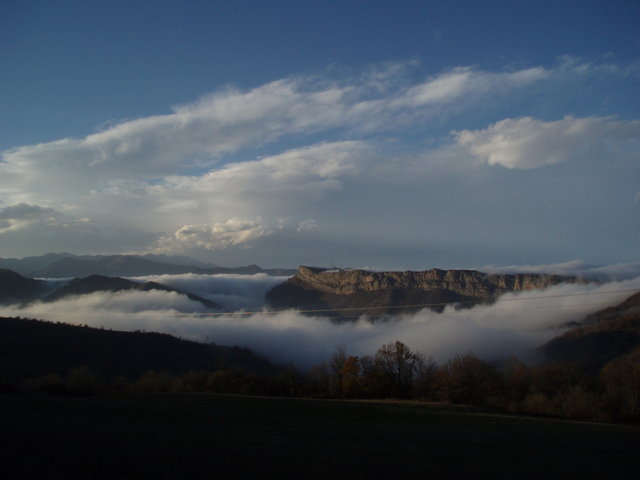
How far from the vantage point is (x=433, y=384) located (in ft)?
254

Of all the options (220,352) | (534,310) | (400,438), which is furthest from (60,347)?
(534,310)

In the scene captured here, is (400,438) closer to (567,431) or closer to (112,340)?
(567,431)

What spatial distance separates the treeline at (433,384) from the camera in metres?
61.2

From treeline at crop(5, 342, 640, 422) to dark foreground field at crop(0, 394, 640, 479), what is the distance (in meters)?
21.8

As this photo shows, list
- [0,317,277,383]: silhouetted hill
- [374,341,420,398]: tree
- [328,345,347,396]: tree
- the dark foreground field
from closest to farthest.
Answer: the dark foreground field, [328,345,347,396]: tree, [374,341,420,398]: tree, [0,317,277,383]: silhouetted hill

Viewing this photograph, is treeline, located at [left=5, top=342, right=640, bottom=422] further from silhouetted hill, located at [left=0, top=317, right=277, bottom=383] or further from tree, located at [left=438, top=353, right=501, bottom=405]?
silhouetted hill, located at [left=0, top=317, right=277, bottom=383]

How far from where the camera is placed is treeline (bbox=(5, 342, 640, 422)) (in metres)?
61.2

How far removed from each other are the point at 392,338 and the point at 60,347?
11356cm

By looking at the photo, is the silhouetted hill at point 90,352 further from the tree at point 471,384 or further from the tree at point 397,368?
the tree at point 471,384

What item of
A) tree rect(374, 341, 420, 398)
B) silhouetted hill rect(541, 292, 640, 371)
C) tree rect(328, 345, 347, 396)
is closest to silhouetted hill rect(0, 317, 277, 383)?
tree rect(328, 345, 347, 396)

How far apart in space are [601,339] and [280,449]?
427 ft

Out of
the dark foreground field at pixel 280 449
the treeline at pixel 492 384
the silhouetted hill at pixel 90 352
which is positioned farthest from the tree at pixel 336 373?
the dark foreground field at pixel 280 449

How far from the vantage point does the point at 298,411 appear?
49.0 metres

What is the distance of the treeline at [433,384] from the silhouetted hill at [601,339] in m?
38.9
